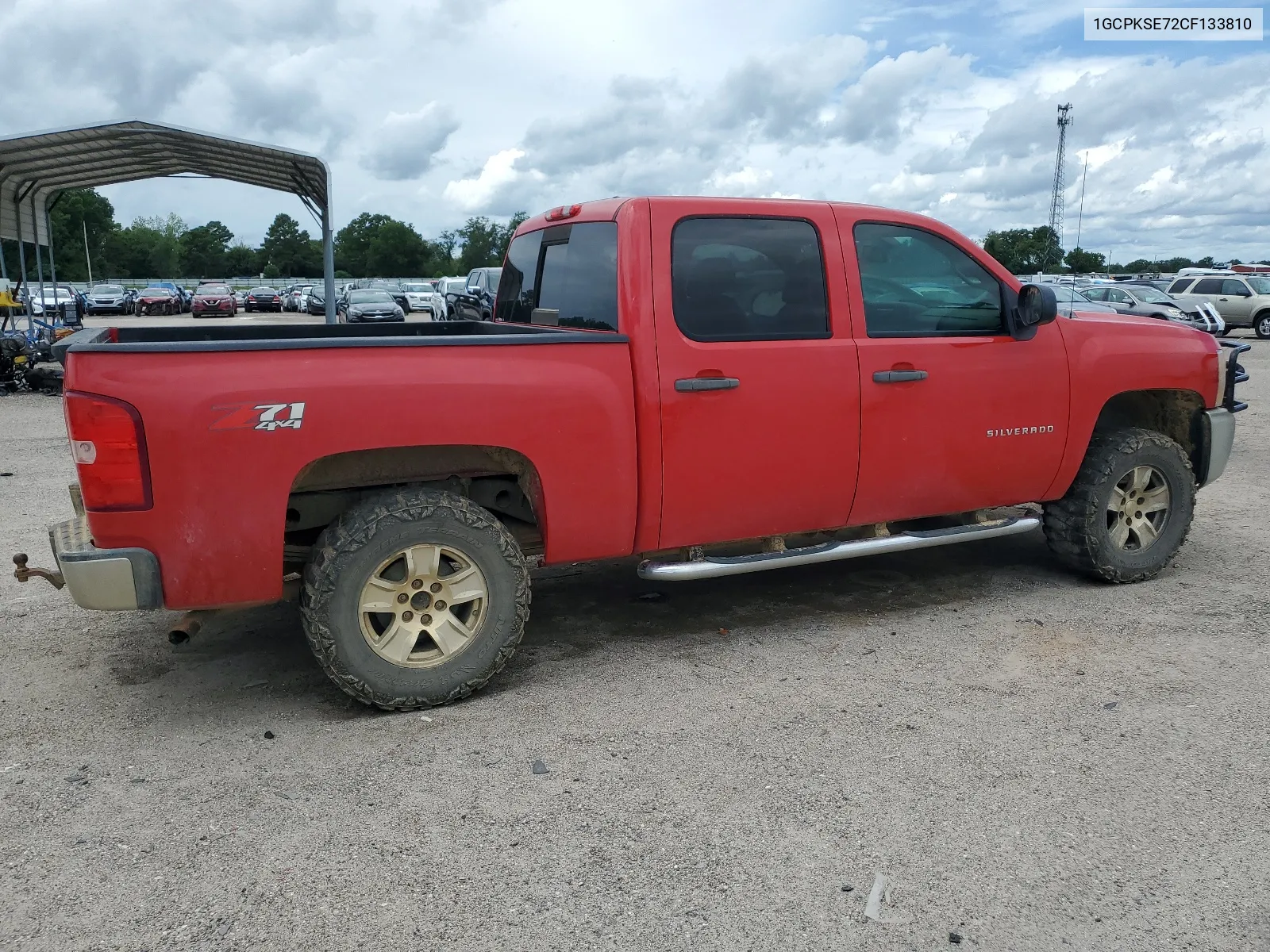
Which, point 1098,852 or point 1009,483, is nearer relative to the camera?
point 1098,852

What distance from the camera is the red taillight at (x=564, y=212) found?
502cm

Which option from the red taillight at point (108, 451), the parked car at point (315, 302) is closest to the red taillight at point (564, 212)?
the red taillight at point (108, 451)

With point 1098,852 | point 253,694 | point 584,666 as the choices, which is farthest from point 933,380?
point 253,694

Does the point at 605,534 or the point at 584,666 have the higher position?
the point at 605,534

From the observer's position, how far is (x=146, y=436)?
142 inches

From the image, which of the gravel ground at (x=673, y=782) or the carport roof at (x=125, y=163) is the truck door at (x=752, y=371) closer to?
the gravel ground at (x=673, y=782)

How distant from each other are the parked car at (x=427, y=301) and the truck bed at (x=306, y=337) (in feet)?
99.5

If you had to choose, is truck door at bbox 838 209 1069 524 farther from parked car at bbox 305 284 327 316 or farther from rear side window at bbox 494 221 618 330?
parked car at bbox 305 284 327 316

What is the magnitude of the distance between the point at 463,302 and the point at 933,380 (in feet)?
70.9

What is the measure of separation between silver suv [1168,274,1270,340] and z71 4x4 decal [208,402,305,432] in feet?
94.8

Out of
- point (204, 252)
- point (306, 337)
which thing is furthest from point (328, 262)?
point (204, 252)

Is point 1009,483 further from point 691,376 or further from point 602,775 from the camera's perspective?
point 602,775

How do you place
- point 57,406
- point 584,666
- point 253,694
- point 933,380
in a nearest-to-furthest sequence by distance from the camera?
point 253,694
point 584,666
point 933,380
point 57,406

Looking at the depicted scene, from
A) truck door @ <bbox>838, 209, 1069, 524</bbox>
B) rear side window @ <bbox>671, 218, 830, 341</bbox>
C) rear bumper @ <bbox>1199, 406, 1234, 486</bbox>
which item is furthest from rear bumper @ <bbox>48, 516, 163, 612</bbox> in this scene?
rear bumper @ <bbox>1199, 406, 1234, 486</bbox>
